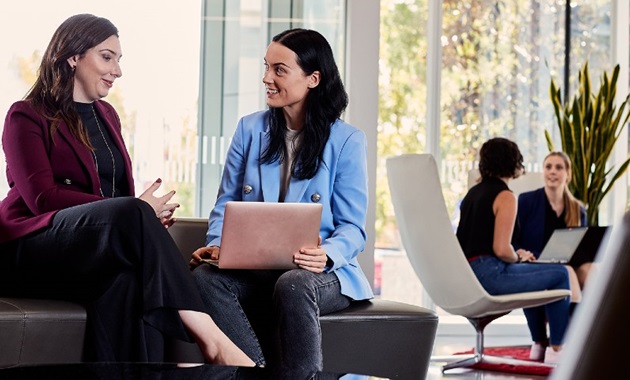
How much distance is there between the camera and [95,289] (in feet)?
9.24

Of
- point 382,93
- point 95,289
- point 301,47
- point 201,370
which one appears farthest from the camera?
point 382,93

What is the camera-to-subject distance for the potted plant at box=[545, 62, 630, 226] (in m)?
6.39

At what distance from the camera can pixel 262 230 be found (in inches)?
110

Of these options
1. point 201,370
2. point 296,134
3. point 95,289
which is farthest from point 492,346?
point 201,370

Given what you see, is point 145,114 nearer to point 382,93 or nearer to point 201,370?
point 382,93

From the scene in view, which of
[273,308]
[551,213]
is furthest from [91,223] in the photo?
[551,213]

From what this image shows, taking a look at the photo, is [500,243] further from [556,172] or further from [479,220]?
[556,172]

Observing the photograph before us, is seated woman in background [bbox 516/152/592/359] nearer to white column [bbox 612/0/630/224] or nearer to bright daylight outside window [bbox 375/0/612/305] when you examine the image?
bright daylight outside window [bbox 375/0/612/305]

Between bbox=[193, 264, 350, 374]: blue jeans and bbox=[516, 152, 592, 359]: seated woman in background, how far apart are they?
267cm

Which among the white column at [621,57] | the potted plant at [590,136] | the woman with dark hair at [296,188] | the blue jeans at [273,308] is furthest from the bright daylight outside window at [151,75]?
the white column at [621,57]

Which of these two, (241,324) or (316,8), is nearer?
(241,324)

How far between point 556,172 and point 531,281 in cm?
96

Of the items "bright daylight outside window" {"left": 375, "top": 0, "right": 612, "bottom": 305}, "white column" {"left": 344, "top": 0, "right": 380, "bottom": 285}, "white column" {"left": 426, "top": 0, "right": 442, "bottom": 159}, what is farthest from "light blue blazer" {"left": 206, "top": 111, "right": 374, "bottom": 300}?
"white column" {"left": 426, "top": 0, "right": 442, "bottom": 159}

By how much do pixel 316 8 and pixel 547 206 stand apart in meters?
1.80
